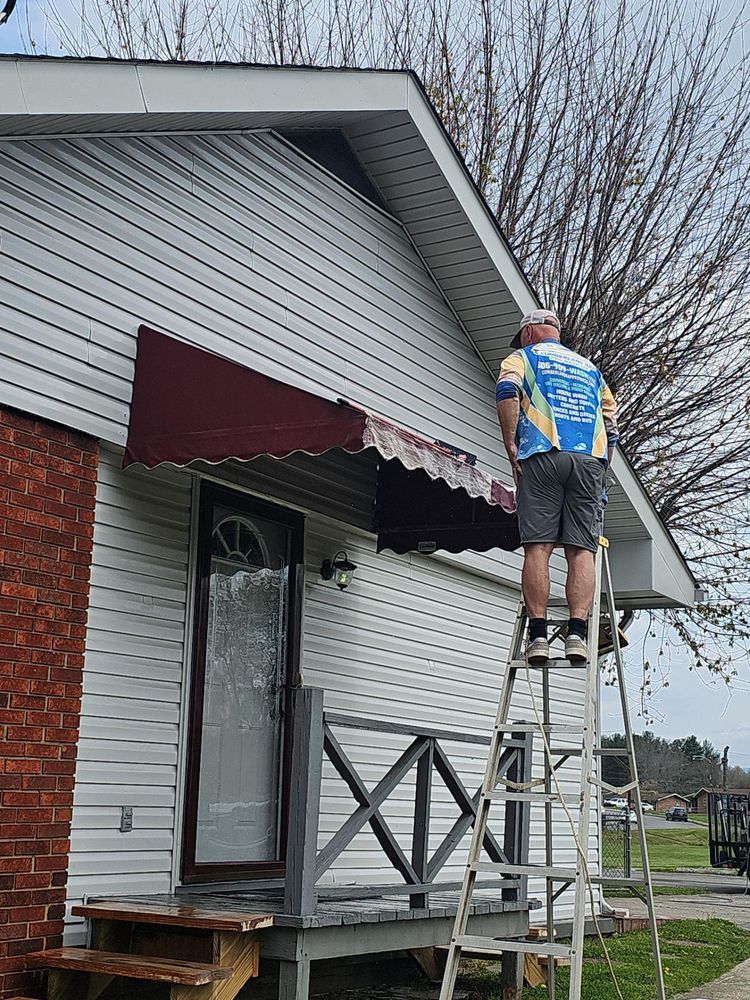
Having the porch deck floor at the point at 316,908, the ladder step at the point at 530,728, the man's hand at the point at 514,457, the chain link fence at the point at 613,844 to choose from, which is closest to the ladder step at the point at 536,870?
the ladder step at the point at 530,728

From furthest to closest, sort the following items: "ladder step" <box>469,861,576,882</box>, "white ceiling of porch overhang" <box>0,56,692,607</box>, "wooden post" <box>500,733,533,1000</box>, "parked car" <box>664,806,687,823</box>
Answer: "parked car" <box>664,806,687,823</box>, "wooden post" <box>500,733,533,1000</box>, "white ceiling of porch overhang" <box>0,56,692,607</box>, "ladder step" <box>469,861,576,882</box>

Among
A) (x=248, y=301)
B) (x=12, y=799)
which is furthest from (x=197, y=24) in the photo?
(x=12, y=799)

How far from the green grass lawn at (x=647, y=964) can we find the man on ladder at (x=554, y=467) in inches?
151

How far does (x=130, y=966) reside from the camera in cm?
522

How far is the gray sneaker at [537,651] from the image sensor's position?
17.2 ft

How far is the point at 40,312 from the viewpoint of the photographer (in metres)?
5.93

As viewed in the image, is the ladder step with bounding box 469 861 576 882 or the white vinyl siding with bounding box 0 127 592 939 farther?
the white vinyl siding with bounding box 0 127 592 939

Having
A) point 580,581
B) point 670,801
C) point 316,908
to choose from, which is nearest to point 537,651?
point 580,581

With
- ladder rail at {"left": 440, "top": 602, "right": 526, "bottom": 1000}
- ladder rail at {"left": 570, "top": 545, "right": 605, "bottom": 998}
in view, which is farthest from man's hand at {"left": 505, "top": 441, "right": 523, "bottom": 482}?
ladder rail at {"left": 440, "top": 602, "right": 526, "bottom": 1000}

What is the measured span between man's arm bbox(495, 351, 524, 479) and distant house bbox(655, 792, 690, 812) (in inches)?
1872

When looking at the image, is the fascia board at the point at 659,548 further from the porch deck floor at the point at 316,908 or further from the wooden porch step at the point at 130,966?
the wooden porch step at the point at 130,966

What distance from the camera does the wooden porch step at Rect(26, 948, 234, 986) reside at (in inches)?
201

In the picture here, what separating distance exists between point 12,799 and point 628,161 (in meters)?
15.1

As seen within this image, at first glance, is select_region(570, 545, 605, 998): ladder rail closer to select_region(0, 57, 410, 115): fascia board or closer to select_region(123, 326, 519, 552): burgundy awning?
select_region(123, 326, 519, 552): burgundy awning
